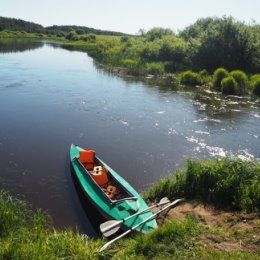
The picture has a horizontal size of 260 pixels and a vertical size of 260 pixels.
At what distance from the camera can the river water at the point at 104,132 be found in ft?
38.6

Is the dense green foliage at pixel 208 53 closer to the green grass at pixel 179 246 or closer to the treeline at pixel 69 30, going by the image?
the green grass at pixel 179 246

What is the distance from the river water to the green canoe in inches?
26.7

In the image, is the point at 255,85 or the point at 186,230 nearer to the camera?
the point at 186,230

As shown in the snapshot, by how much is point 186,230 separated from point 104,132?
10.6m

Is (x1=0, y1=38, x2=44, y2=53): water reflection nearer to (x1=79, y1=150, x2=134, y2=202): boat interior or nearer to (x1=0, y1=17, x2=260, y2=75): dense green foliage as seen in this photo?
(x1=0, y1=17, x2=260, y2=75): dense green foliage

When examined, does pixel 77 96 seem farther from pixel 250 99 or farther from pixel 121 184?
pixel 121 184

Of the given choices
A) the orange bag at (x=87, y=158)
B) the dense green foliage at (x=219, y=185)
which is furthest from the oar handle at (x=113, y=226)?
the orange bag at (x=87, y=158)

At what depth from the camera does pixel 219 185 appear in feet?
32.3

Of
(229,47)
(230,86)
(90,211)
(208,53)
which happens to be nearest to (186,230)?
(90,211)

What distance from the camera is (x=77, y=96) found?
2477cm

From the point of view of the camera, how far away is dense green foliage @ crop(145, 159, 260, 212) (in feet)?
30.7

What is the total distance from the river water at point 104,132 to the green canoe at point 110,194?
2.22 ft

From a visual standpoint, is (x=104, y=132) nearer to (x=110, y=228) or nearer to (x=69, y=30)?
(x=110, y=228)

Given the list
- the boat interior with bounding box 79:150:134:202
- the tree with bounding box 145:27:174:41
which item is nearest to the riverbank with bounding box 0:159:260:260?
the boat interior with bounding box 79:150:134:202
